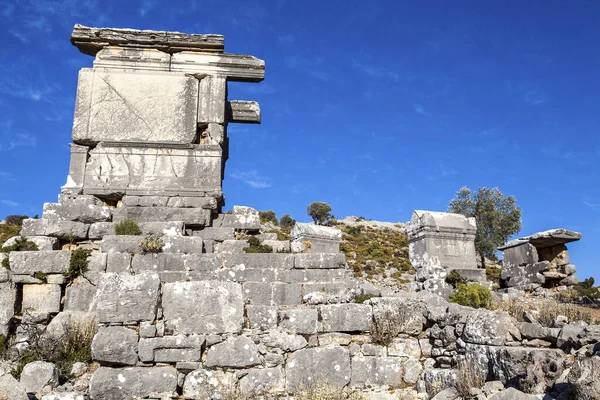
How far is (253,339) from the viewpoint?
16.0 ft

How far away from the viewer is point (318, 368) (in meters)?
4.83

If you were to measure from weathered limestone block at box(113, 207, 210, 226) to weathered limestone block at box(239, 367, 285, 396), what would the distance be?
387cm

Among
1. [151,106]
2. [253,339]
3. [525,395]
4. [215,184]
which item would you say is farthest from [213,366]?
[151,106]

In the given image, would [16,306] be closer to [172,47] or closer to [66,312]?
[66,312]

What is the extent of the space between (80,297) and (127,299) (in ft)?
7.39

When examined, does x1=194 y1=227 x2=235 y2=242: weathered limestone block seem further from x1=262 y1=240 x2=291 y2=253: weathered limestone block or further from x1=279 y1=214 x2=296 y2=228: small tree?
x1=279 y1=214 x2=296 y2=228: small tree

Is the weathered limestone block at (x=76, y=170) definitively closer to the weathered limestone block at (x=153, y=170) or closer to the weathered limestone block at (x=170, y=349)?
the weathered limestone block at (x=153, y=170)

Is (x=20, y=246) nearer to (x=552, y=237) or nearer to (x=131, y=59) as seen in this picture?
(x=131, y=59)

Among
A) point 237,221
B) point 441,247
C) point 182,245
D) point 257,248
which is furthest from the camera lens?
point 441,247

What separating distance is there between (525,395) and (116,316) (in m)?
3.71

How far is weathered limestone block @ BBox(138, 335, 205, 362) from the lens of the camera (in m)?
4.66

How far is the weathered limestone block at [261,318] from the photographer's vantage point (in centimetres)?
499

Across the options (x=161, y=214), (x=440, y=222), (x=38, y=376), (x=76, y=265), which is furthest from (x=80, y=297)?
(x=440, y=222)

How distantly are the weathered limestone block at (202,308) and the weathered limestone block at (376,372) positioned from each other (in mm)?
1283
